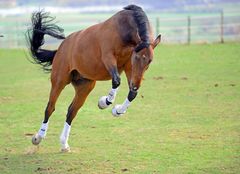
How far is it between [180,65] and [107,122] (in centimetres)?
1005

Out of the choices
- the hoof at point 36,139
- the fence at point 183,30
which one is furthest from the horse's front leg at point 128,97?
the fence at point 183,30

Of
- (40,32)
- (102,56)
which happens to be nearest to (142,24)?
(102,56)

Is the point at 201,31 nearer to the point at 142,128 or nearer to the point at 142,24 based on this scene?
the point at 142,128

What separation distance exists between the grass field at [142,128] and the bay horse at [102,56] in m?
0.67

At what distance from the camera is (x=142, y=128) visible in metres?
11.4

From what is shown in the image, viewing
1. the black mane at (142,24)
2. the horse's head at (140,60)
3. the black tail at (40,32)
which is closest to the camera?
the horse's head at (140,60)

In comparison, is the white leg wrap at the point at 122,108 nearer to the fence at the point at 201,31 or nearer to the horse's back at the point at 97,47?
the horse's back at the point at 97,47

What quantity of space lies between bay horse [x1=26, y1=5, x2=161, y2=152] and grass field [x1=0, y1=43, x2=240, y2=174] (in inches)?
26.2

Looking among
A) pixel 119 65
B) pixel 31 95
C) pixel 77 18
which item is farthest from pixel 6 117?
pixel 77 18

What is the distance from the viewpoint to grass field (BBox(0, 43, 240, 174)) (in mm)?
8773

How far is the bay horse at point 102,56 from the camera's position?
28.5 feet

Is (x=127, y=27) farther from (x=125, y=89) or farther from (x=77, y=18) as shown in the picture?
(x=77, y=18)

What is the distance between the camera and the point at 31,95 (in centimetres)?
1619

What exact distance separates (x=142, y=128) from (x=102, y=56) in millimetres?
2607
